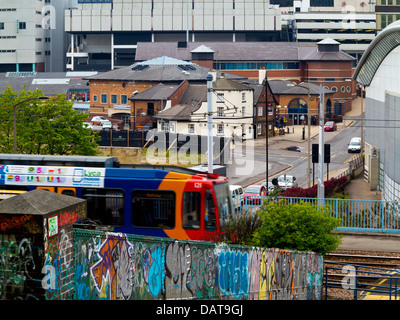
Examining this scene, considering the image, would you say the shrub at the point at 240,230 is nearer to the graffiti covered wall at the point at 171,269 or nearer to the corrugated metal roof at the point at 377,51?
the graffiti covered wall at the point at 171,269

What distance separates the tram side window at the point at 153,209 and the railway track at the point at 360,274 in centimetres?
522

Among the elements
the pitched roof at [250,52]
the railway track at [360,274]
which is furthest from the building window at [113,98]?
the railway track at [360,274]

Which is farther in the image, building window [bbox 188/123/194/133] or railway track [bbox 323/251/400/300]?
building window [bbox 188/123/194/133]

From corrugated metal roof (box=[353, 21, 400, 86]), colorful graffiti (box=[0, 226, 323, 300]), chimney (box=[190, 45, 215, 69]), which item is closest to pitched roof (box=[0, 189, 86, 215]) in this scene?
colorful graffiti (box=[0, 226, 323, 300])

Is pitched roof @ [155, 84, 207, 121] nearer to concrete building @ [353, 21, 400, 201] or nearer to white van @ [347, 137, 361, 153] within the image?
white van @ [347, 137, 361, 153]

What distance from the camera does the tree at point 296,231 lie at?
862 inches

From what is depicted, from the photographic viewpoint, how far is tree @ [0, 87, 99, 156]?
173 feet

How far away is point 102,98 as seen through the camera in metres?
113

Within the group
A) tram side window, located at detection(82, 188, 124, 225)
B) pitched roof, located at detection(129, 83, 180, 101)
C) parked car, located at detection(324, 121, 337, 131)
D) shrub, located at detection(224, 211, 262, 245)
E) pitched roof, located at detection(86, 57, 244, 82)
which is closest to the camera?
shrub, located at detection(224, 211, 262, 245)

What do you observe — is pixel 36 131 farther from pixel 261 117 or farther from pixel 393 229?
pixel 261 117

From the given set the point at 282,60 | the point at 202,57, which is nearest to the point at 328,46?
the point at 282,60

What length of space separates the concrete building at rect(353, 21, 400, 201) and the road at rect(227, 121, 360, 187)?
24.0 ft

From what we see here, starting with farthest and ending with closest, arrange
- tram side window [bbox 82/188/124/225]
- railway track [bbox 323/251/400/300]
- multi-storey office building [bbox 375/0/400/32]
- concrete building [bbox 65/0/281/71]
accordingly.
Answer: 1. multi-storey office building [bbox 375/0/400/32]
2. concrete building [bbox 65/0/281/71]
3. tram side window [bbox 82/188/124/225]
4. railway track [bbox 323/251/400/300]
